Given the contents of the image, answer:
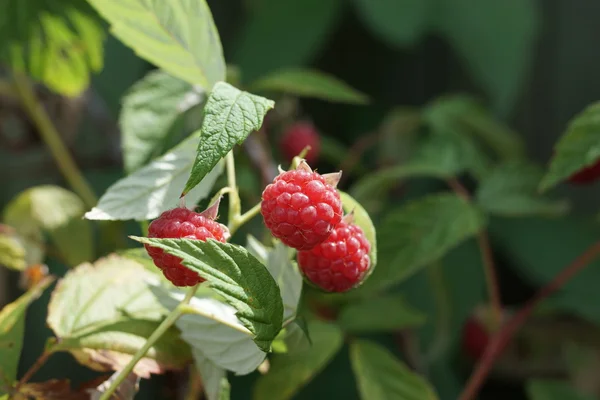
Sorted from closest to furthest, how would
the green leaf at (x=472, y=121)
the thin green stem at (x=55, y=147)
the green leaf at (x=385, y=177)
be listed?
the green leaf at (x=385, y=177)
the thin green stem at (x=55, y=147)
the green leaf at (x=472, y=121)

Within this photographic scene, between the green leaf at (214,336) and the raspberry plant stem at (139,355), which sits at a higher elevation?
the raspberry plant stem at (139,355)

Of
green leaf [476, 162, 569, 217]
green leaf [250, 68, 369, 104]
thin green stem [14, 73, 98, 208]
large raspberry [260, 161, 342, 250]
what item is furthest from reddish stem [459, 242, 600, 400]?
thin green stem [14, 73, 98, 208]

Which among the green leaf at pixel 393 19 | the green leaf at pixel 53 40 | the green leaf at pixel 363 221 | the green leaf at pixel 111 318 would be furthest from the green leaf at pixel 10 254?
the green leaf at pixel 393 19

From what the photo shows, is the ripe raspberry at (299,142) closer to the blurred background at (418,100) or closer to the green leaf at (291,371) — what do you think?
the blurred background at (418,100)

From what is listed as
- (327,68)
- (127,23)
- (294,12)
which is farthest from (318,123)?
(127,23)

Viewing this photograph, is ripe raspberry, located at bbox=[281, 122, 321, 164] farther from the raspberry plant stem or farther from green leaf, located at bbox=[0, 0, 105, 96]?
the raspberry plant stem

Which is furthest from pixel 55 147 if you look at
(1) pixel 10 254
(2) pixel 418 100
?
(2) pixel 418 100

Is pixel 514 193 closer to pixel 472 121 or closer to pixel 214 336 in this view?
pixel 472 121
